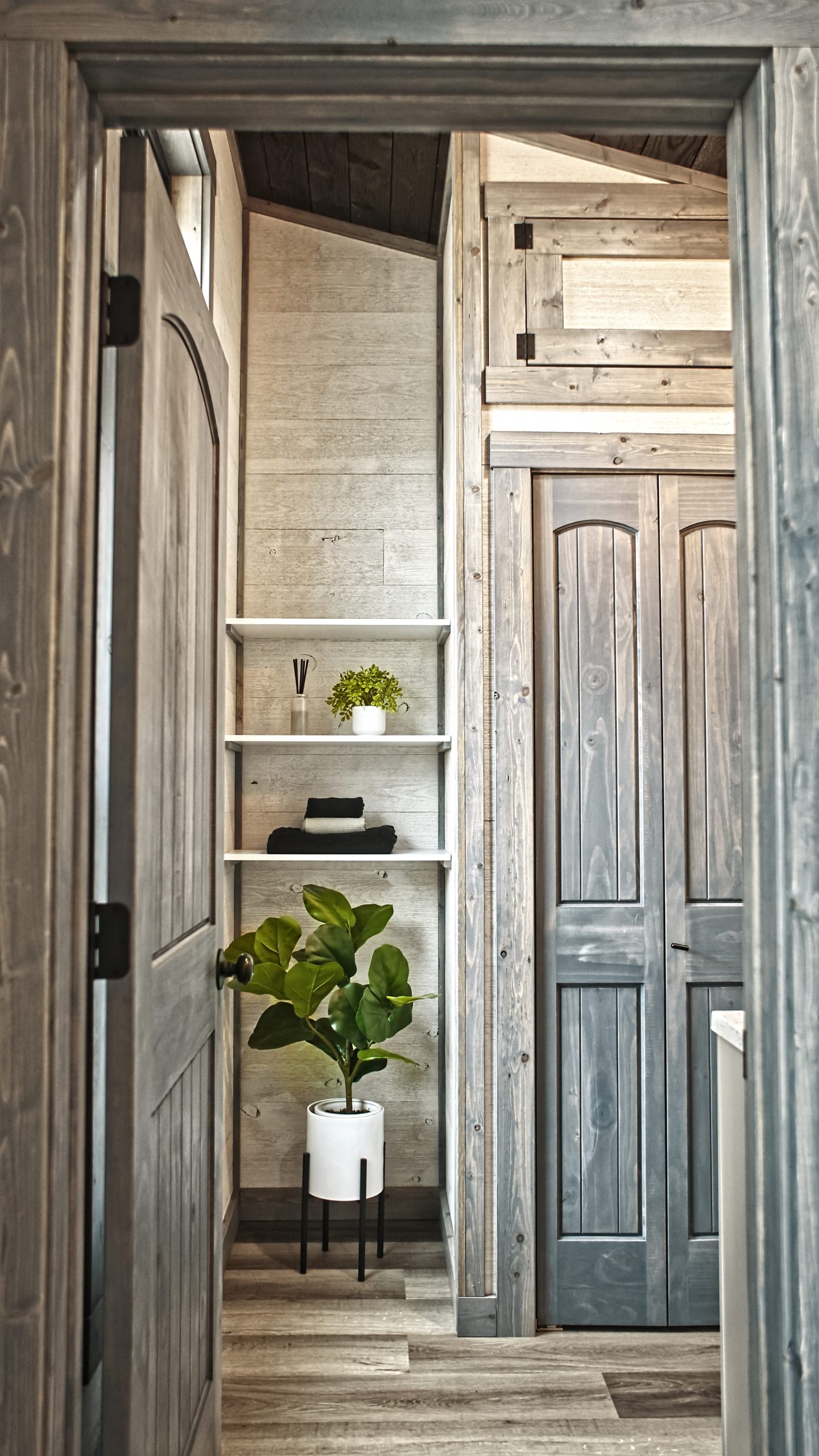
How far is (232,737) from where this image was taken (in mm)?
3084

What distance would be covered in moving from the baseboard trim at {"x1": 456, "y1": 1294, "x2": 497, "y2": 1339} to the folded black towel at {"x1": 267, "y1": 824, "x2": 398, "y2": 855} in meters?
1.20

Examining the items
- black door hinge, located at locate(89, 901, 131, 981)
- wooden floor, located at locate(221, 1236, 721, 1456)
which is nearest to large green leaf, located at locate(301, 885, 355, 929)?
wooden floor, located at locate(221, 1236, 721, 1456)

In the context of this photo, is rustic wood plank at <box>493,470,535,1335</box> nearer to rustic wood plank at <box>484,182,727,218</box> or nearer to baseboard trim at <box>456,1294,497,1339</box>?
baseboard trim at <box>456,1294,497,1339</box>

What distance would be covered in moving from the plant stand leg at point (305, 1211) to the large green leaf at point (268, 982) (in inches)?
20.2

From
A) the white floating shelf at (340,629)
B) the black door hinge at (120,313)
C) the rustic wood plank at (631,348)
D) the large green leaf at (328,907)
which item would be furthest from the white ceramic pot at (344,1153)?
the black door hinge at (120,313)

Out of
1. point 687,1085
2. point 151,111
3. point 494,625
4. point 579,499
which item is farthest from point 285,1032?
point 151,111

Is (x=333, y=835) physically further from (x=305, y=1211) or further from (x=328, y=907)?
(x=305, y=1211)

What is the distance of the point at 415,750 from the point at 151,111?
2.29 meters

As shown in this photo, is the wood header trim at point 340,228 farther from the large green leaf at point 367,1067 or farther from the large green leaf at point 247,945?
the large green leaf at point 367,1067

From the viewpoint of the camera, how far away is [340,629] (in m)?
3.32

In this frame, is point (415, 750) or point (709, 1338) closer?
point (709, 1338)

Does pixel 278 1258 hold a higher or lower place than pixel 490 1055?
lower

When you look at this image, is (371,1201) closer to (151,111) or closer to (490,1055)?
(490,1055)

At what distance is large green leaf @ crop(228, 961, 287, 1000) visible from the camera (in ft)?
9.75
